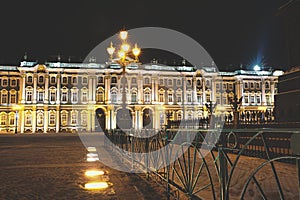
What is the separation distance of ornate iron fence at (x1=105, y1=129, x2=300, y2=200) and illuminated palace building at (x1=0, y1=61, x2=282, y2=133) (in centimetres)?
4107

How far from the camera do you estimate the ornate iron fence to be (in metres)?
2.59

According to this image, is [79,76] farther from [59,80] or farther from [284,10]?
[284,10]

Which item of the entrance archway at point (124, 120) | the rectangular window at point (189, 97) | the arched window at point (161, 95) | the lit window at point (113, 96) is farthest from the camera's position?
the rectangular window at point (189, 97)

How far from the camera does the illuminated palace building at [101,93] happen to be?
4881 cm

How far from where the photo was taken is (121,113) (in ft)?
51.3

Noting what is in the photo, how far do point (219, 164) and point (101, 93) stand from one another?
162ft

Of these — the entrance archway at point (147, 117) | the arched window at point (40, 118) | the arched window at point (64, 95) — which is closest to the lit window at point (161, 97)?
the entrance archway at point (147, 117)

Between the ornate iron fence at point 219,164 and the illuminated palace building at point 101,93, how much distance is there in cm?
4107

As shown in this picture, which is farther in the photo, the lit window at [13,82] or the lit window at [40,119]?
the lit window at [13,82]

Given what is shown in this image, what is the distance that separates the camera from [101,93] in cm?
5147

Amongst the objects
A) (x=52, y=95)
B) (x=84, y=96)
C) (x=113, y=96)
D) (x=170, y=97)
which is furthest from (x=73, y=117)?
(x=170, y=97)

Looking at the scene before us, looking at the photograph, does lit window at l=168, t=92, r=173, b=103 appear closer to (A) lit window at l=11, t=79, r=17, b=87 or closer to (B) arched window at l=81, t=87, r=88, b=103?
(B) arched window at l=81, t=87, r=88, b=103

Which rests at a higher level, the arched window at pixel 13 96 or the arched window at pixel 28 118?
the arched window at pixel 13 96

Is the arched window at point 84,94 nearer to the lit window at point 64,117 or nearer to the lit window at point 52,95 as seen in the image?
the lit window at point 64,117
